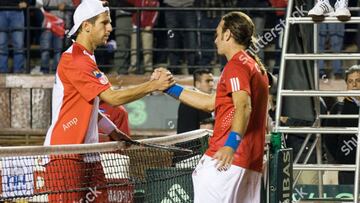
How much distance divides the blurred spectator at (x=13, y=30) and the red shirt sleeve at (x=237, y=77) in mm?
10114

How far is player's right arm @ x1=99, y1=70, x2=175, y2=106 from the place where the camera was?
890 cm

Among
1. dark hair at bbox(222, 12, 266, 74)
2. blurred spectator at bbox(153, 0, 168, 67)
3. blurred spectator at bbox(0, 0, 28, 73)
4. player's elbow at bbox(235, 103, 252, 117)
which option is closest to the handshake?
dark hair at bbox(222, 12, 266, 74)

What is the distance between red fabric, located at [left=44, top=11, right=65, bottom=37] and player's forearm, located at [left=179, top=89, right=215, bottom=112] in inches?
361

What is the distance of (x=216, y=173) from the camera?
27.7 ft

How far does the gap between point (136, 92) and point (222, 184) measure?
40.0 inches

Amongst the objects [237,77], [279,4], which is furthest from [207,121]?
[237,77]

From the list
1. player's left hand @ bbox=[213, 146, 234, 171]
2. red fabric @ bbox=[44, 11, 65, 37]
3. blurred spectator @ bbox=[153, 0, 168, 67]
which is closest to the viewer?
player's left hand @ bbox=[213, 146, 234, 171]

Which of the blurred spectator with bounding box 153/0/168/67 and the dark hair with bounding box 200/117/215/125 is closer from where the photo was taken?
the dark hair with bounding box 200/117/215/125

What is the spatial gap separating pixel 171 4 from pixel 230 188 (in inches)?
398

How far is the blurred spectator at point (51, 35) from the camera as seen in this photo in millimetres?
18141

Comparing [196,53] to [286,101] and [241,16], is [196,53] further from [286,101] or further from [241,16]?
[241,16]

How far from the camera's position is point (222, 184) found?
8.45 metres

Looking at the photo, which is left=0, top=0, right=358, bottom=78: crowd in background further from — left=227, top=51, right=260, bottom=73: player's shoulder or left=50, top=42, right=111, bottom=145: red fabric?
left=227, top=51, right=260, bottom=73: player's shoulder
